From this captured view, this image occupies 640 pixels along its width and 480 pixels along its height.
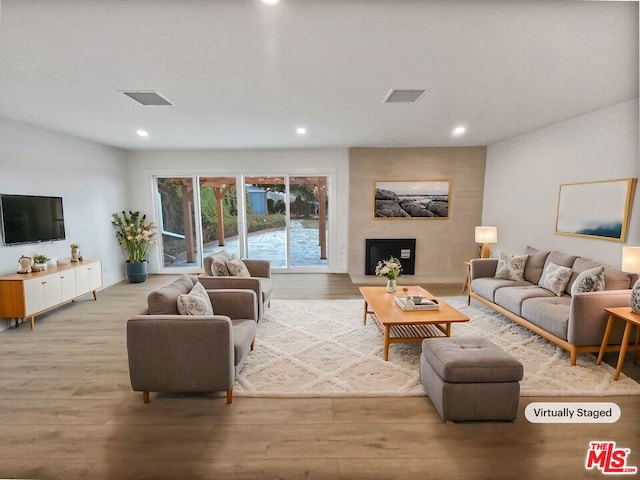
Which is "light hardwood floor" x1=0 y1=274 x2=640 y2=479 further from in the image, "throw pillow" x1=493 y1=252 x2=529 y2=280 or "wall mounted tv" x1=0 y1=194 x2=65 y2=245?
"wall mounted tv" x1=0 y1=194 x2=65 y2=245

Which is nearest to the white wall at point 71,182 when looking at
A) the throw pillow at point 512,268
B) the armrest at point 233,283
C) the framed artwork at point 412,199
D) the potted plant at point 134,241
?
the potted plant at point 134,241

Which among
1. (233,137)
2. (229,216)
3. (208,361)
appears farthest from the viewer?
(229,216)

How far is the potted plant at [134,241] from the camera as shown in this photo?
20.3ft

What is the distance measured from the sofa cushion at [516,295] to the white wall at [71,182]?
6.34 m

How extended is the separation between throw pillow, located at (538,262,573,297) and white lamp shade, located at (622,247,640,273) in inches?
27.7

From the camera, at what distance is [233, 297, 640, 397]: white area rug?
2.58 meters

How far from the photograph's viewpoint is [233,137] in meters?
5.34

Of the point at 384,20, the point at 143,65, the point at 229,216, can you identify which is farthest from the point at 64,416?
the point at 229,216

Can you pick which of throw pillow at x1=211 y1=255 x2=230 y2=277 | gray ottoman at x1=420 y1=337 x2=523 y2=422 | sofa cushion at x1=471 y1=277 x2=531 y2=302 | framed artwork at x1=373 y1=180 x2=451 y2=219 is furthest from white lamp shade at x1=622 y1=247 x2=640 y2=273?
throw pillow at x1=211 y1=255 x2=230 y2=277

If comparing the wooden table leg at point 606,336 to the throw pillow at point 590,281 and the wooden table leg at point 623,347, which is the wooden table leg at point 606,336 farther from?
the throw pillow at point 590,281

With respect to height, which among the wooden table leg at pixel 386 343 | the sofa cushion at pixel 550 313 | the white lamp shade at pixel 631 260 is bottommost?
the wooden table leg at pixel 386 343

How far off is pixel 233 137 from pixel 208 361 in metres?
4.04

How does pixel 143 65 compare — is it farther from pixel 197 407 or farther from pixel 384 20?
pixel 197 407

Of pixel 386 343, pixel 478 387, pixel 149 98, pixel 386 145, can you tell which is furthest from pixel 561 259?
pixel 149 98
